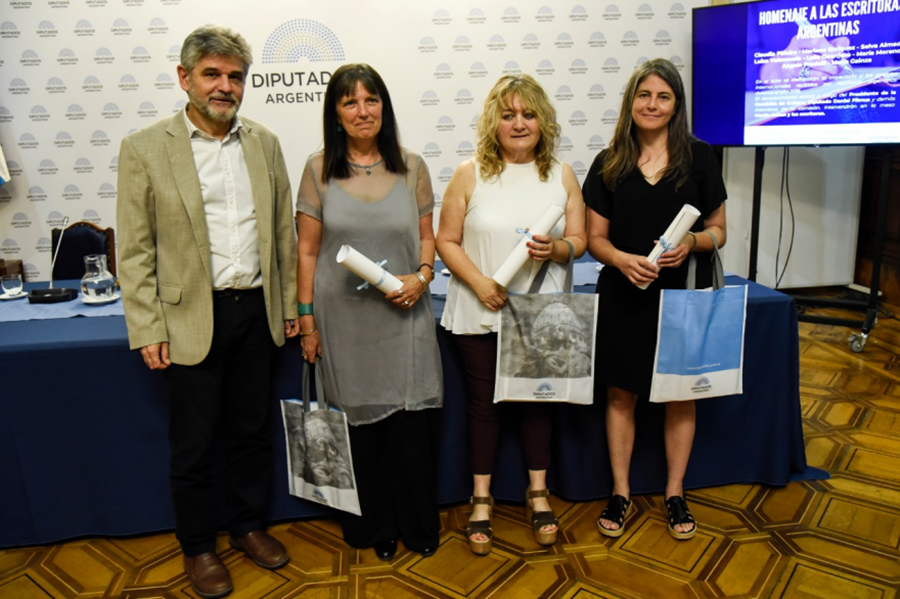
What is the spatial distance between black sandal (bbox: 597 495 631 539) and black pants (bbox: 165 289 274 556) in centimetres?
107

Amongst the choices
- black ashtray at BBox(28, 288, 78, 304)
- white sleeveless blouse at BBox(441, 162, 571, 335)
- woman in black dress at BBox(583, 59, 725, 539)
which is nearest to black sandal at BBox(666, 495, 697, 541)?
woman in black dress at BBox(583, 59, 725, 539)

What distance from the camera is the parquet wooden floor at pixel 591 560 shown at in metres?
1.92

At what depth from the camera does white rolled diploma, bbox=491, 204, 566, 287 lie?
1.80 m

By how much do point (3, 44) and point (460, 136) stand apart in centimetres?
273

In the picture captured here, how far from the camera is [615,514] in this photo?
2.15 meters

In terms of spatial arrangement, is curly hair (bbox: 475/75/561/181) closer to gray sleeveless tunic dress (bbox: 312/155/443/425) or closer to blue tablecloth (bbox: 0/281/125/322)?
gray sleeveless tunic dress (bbox: 312/155/443/425)

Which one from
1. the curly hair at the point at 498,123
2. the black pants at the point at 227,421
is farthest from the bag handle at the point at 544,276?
the black pants at the point at 227,421

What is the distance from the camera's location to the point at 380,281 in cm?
176

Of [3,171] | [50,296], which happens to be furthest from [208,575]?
[3,171]

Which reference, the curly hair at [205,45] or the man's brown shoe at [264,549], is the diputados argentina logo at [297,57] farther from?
the man's brown shoe at [264,549]

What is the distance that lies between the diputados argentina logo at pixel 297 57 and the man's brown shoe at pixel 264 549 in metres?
2.84

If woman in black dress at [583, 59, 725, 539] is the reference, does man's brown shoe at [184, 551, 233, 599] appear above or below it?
below

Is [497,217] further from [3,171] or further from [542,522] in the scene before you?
A: [3,171]

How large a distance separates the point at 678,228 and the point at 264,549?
5.07ft
